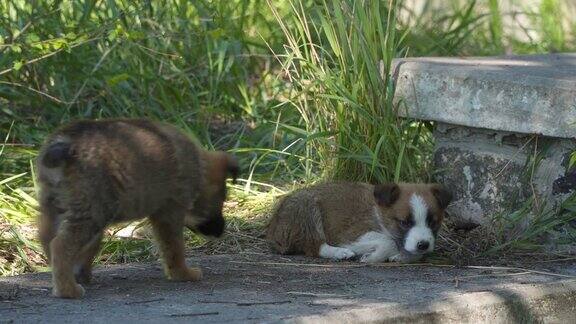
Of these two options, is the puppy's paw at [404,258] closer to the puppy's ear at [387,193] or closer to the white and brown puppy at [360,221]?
the white and brown puppy at [360,221]

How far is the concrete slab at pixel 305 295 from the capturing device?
4.88 meters

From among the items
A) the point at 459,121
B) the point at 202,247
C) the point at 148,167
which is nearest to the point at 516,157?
the point at 459,121

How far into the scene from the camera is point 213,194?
5957mm

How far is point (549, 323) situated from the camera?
550 cm

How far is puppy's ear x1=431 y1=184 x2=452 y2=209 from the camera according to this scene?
6426 millimetres

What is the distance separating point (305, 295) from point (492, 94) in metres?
1.90

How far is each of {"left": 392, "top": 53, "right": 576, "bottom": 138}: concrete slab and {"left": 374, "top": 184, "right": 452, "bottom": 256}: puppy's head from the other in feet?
1.63

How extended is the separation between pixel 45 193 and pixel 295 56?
8.49 feet

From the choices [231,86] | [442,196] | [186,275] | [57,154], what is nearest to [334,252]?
[442,196]

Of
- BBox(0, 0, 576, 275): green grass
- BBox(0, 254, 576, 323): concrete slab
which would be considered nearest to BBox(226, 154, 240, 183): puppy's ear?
BBox(0, 254, 576, 323): concrete slab

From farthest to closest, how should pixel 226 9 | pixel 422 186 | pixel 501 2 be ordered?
1. pixel 501 2
2. pixel 226 9
3. pixel 422 186

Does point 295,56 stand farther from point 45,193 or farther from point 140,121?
point 45,193

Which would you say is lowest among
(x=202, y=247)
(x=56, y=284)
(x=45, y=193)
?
(x=202, y=247)

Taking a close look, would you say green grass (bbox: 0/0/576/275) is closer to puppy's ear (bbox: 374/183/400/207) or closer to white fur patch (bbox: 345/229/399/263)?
puppy's ear (bbox: 374/183/400/207)
